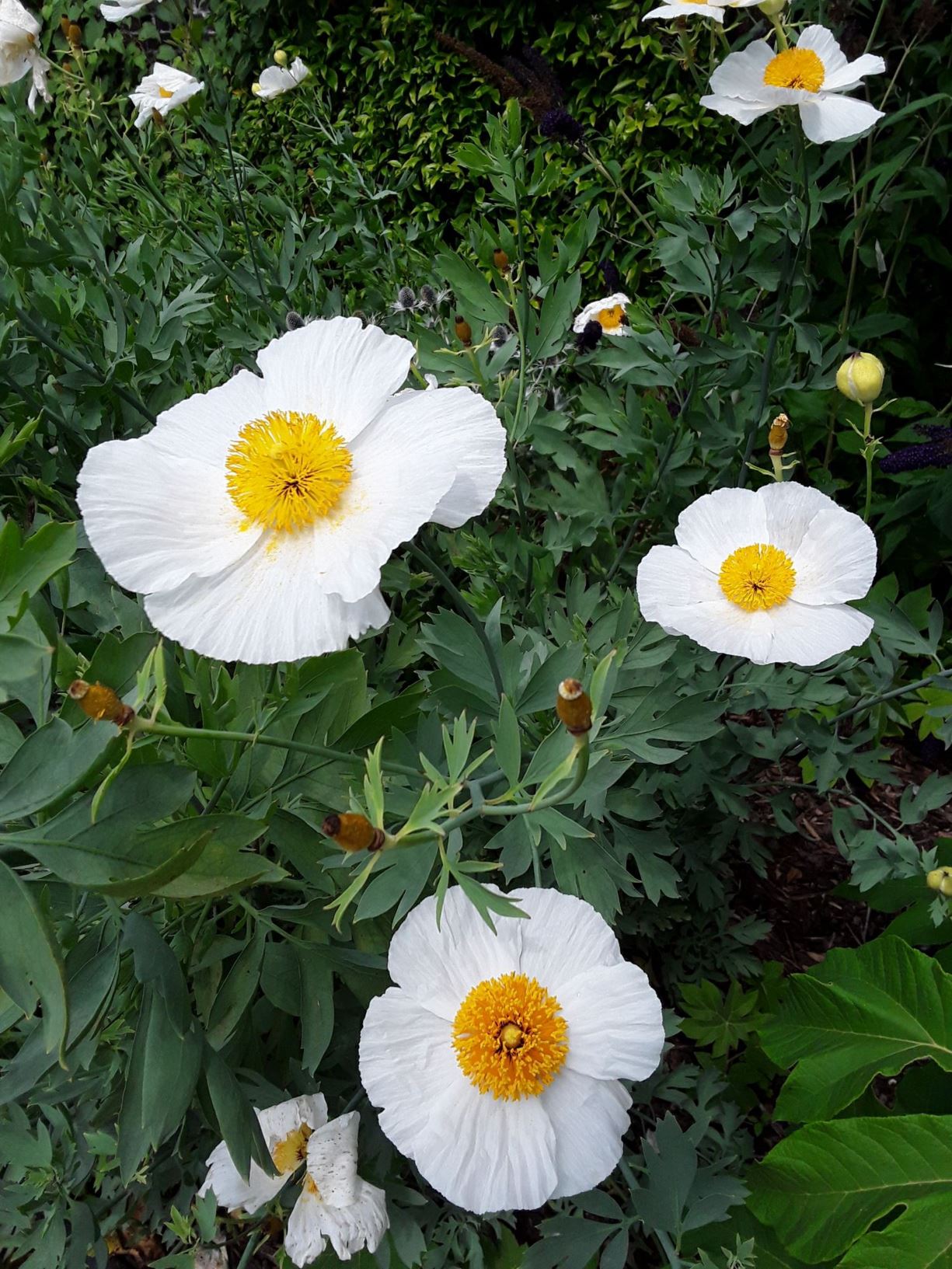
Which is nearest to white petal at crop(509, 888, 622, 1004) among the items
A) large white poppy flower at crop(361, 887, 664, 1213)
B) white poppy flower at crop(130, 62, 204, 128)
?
large white poppy flower at crop(361, 887, 664, 1213)

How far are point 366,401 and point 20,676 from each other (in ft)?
1.43

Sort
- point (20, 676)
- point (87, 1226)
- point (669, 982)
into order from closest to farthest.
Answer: point (20, 676), point (87, 1226), point (669, 982)

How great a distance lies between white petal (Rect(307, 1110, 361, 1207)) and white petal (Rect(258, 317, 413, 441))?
759 millimetres

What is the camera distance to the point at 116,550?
835 mm

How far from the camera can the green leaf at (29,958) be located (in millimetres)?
690

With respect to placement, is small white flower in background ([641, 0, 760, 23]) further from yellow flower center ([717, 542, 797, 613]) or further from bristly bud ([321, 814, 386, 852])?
bristly bud ([321, 814, 386, 852])

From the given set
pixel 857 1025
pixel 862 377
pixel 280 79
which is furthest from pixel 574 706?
pixel 280 79

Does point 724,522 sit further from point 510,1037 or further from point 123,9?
point 123,9

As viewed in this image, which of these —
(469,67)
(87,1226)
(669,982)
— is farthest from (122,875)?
(469,67)

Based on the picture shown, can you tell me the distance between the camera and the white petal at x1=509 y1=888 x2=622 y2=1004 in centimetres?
93

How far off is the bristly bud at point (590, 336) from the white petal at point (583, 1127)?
52.7 inches

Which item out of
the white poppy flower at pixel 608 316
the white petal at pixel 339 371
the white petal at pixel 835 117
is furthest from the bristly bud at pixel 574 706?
the white poppy flower at pixel 608 316

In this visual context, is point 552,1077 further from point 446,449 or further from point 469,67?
point 469,67

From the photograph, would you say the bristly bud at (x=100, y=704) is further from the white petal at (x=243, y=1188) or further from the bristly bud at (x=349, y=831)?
the white petal at (x=243, y=1188)
